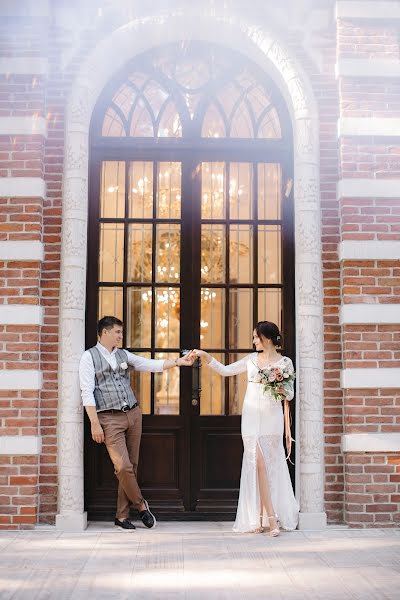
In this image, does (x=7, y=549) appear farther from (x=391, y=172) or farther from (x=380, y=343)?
(x=391, y=172)

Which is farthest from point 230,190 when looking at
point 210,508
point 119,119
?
point 210,508

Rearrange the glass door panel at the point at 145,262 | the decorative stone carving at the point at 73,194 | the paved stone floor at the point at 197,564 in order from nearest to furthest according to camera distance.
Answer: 1. the paved stone floor at the point at 197,564
2. the decorative stone carving at the point at 73,194
3. the glass door panel at the point at 145,262

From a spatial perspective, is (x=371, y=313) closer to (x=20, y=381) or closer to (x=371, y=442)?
(x=371, y=442)

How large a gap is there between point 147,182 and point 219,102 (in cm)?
104

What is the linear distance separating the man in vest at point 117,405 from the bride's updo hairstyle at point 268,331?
630 millimetres

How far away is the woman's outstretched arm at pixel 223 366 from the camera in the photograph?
5.97 m

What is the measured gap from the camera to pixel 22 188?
6027 mm

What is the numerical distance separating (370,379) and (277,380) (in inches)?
32.6

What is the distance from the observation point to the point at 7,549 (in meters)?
5.10

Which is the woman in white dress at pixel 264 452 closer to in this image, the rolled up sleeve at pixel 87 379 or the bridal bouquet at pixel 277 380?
the bridal bouquet at pixel 277 380

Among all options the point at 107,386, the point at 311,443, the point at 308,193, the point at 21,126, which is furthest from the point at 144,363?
the point at 21,126

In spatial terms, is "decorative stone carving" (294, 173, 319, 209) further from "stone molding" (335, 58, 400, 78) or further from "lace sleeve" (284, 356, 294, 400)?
"lace sleeve" (284, 356, 294, 400)

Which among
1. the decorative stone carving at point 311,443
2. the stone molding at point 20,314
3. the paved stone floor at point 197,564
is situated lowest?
the paved stone floor at point 197,564

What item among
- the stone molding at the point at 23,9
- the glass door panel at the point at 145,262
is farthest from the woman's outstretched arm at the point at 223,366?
the stone molding at the point at 23,9
